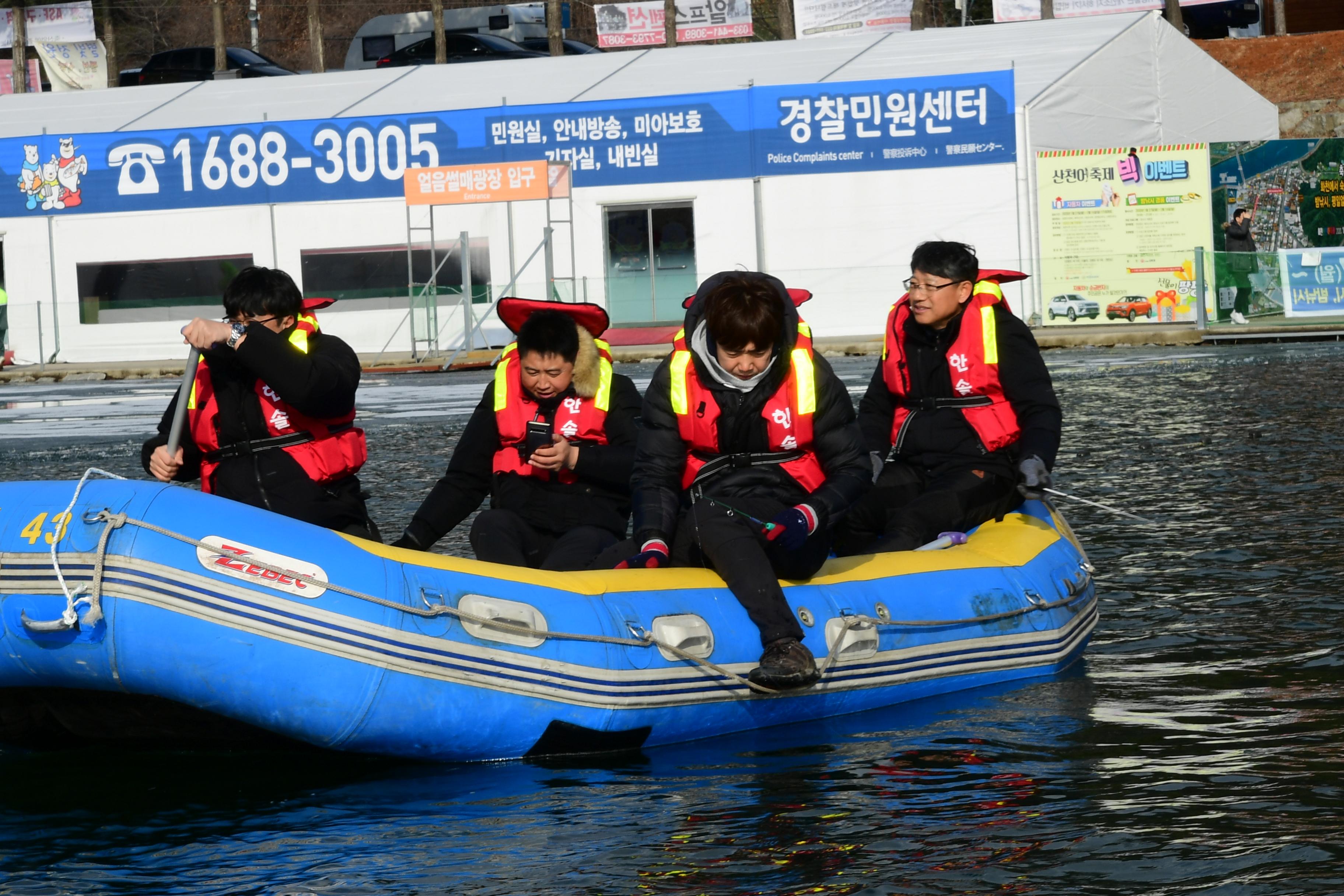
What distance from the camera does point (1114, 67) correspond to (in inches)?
1032

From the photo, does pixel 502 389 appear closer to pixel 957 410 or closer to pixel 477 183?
pixel 957 410

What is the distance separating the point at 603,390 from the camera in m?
5.75

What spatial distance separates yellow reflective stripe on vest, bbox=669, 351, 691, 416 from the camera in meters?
5.21

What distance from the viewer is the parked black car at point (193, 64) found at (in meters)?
36.9

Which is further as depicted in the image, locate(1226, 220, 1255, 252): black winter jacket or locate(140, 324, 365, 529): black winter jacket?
locate(1226, 220, 1255, 252): black winter jacket

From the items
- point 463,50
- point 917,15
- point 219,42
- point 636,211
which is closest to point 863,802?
point 636,211

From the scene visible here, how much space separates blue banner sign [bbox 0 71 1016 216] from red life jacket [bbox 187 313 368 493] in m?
20.3

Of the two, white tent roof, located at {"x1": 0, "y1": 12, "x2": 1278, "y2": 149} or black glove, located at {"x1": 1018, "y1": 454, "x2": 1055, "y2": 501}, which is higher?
white tent roof, located at {"x1": 0, "y1": 12, "x2": 1278, "y2": 149}

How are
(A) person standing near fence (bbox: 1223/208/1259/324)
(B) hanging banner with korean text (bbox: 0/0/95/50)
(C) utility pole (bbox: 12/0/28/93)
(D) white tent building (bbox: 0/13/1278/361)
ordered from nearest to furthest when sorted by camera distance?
(A) person standing near fence (bbox: 1223/208/1259/324) → (D) white tent building (bbox: 0/13/1278/361) → (B) hanging banner with korean text (bbox: 0/0/95/50) → (C) utility pole (bbox: 12/0/28/93)

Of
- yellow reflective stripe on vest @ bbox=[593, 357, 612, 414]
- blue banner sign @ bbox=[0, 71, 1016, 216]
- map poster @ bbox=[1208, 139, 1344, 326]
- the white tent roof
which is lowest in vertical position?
yellow reflective stripe on vest @ bbox=[593, 357, 612, 414]

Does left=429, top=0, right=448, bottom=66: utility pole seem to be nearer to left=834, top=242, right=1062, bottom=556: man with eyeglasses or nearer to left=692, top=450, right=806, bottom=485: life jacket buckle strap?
left=834, top=242, right=1062, bottom=556: man with eyeglasses

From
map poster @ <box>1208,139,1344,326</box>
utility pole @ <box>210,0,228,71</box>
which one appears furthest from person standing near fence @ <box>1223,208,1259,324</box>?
utility pole @ <box>210,0,228,71</box>

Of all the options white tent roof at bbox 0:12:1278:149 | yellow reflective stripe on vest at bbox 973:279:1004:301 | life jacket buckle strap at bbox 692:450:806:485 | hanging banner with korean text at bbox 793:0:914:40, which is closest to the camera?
life jacket buckle strap at bbox 692:450:806:485

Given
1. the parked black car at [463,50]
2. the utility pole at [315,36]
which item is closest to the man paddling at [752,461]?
the parked black car at [463,50]
